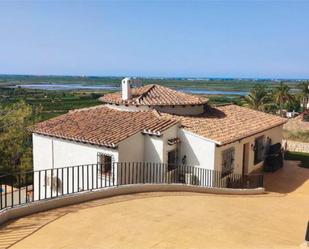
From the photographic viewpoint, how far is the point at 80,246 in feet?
22.8

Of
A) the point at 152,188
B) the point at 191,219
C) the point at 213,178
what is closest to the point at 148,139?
the point at 213,178

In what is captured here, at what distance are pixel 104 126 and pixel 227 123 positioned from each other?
655cm

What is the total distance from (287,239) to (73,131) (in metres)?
11.4

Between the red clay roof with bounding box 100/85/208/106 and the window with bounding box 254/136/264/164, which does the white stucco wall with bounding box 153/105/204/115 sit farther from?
the window with bounding box 254/136/264/164

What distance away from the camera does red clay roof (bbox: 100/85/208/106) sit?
64.5ft

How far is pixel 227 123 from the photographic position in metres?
19.9

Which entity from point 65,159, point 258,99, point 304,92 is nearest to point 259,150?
point 65,159

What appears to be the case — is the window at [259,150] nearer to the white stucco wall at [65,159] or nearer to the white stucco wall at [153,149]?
the white stucco wall at [153,149]

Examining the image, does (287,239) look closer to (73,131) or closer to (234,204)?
(234,204)

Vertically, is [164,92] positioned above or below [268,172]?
above

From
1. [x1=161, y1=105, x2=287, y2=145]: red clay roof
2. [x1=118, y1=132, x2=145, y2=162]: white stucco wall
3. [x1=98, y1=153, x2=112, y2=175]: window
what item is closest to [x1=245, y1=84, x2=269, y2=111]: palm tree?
[x1=161, y1=105, x2=287, y2=145]: red clay roof

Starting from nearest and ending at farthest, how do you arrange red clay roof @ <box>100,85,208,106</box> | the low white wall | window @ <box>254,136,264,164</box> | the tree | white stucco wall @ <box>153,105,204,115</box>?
the low white wall → white stucco wall @ <box>153,105,204,115</box> → red clay roof @ <box>100,85,208,106</box> → window @ <box>254,136,264,164</box> → the tree

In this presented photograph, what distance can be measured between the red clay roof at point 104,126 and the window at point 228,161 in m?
2.80

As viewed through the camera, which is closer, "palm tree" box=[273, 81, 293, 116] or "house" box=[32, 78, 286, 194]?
"house" box=[32, 78, 286, 194]
